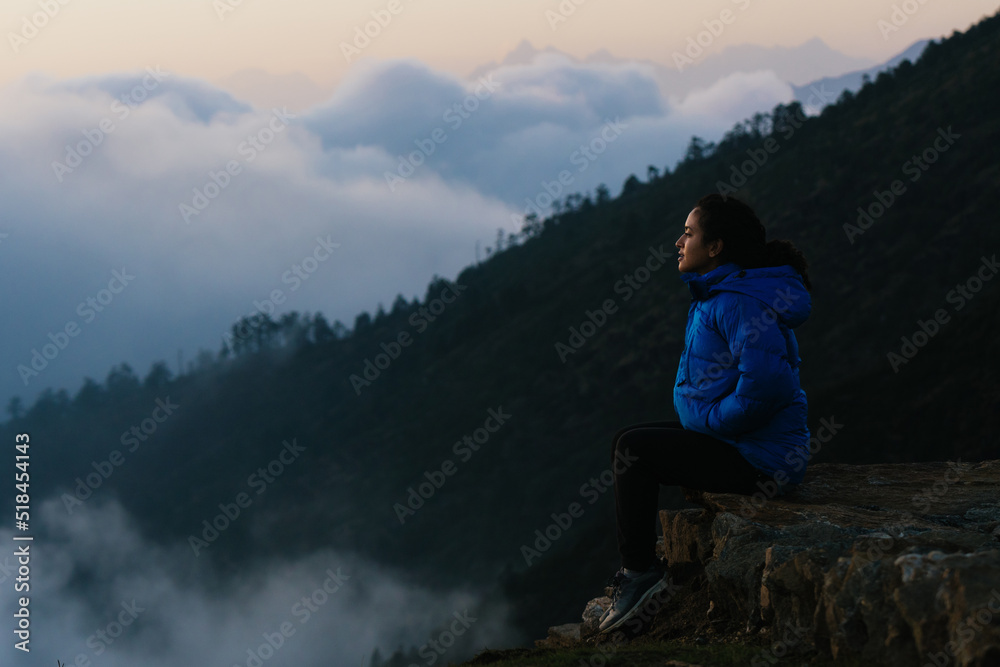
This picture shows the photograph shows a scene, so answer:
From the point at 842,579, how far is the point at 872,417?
28.8 metres

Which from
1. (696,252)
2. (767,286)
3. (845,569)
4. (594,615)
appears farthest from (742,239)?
(594,615)

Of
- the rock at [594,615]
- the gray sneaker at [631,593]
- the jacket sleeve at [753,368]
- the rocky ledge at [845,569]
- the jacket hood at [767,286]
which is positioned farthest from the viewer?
the rock at [594,615]

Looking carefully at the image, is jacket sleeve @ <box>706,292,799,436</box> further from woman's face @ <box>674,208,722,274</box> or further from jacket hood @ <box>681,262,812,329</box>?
woman's face @ <box>674,208,722,274</box>

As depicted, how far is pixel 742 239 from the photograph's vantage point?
15.5ft

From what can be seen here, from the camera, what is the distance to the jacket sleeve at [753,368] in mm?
4238

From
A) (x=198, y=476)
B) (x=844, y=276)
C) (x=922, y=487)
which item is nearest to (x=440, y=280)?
(x=198, y=476)

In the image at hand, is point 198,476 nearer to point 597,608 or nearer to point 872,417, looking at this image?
point 872,417

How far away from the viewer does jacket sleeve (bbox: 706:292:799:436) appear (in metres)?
4.24

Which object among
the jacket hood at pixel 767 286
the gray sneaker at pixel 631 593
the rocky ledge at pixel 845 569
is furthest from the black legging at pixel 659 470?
the jacket hood at pixel 767 286

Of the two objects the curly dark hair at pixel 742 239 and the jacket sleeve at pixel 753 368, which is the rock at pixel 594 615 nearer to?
the jacket sleeve at pixel 753 368

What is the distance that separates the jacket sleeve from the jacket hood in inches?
2.7

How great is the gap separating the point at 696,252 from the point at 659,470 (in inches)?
49.8

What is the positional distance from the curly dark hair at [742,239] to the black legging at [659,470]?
1031mm

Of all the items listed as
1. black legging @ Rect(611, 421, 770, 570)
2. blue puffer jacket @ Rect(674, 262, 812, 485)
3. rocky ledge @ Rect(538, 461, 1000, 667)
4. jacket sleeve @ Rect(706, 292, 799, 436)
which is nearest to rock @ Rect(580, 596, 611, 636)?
rocky ledge @ Rect(538, 461, 1000, 667)
